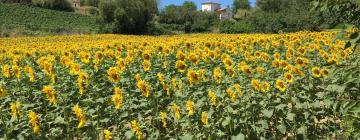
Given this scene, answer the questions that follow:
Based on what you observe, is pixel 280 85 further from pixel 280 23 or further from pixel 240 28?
pixel 240 28

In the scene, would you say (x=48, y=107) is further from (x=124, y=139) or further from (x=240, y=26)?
(x=240, y=26)

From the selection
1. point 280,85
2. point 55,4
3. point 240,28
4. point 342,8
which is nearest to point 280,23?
point 240,28

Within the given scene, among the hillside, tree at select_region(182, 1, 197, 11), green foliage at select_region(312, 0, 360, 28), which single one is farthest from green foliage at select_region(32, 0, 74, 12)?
green foliage at select_region(312, 0, 360, 28)

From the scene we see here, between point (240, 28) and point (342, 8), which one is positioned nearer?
point (342, 8)

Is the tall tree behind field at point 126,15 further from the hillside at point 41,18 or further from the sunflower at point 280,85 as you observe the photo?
the sunflower at point 280,85

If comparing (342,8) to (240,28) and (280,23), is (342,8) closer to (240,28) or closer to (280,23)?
(280,23)

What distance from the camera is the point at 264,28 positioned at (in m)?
42.7

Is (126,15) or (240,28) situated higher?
(126,15)

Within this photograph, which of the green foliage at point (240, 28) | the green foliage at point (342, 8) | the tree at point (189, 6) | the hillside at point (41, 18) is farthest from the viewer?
the tree at point (189, 6)

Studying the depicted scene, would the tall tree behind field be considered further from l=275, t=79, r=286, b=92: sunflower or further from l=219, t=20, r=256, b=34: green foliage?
l=275, t=79, r=286, b=92: sunflower

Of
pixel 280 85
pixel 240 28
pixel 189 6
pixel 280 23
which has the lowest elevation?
pixel 240 28

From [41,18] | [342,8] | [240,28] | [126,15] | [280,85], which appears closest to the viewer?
[342,8]

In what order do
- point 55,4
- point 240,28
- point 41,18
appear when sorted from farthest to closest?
point 55,4 → point 41,18 → point 240,28

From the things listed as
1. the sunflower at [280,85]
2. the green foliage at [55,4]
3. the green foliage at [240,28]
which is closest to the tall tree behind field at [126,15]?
the green foliage at [240,28]
